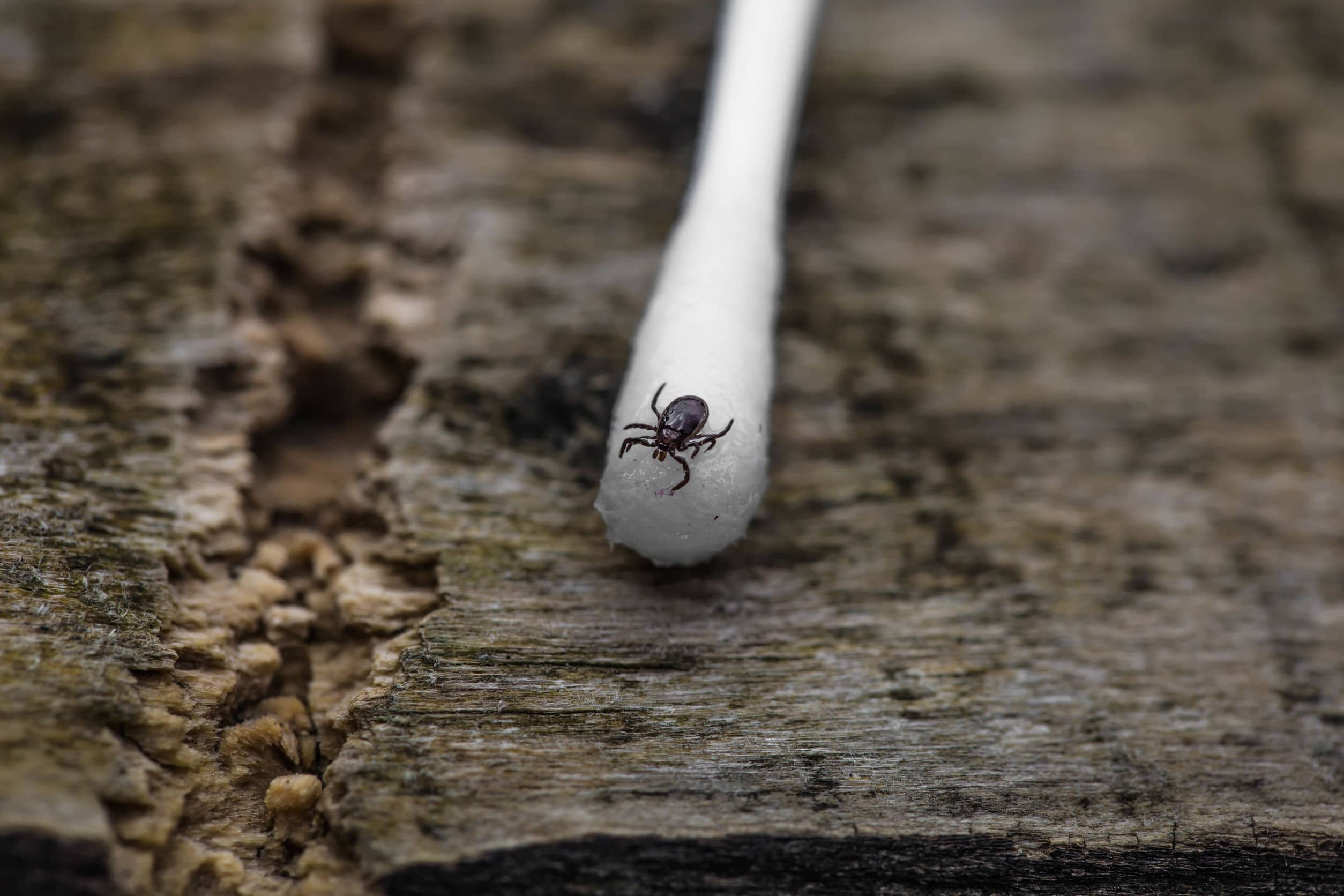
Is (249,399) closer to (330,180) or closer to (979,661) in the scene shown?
(330,180)

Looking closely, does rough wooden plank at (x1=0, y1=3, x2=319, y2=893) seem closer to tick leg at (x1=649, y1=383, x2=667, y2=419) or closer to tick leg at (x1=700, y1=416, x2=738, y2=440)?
tick leg at (x1=649, y1=383, x2=667, y2=419)

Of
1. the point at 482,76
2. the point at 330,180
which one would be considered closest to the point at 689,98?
the point at 482,76

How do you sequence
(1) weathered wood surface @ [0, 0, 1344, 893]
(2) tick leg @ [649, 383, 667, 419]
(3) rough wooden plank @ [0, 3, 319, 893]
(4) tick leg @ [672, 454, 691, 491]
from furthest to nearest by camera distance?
(2) tick leg @ [649, 383, 667, 419]
(4) tick leg @ [672, 454, 691, 491]
(1) weathered wood surface @ [0, 0, 1344, 893]
(3) rough wooden plank @ [0, 3, 319, 893]

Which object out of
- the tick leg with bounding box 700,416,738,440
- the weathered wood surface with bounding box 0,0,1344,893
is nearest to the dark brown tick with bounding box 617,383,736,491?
the tick leg with bounding box 700,416,738,440

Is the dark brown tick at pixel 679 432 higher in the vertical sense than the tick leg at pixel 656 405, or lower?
lower

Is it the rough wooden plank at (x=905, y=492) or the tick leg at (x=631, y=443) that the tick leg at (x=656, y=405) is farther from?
the rough wooden plank at (x=905, y=492)

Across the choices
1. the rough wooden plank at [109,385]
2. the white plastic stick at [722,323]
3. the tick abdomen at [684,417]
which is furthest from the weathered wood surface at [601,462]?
the tick abdomen at [684,417]

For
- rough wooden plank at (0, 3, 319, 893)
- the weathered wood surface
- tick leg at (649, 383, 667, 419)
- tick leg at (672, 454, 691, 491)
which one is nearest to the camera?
rough wooden plank at (0, 3, 319, 893)
